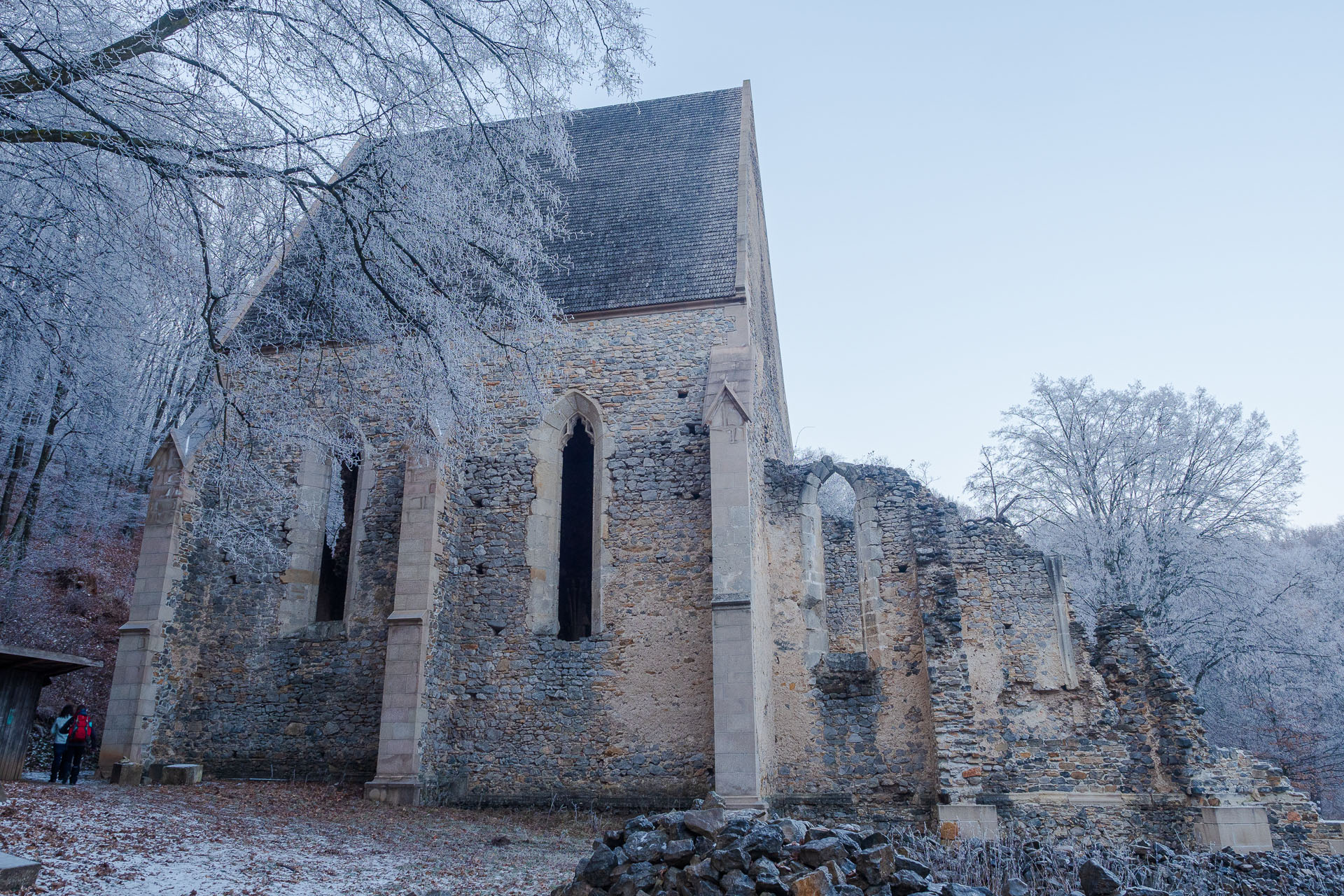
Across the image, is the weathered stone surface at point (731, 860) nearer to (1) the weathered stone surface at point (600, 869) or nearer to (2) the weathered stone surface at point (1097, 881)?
(1) the weathered stone surface at point (600, 869)

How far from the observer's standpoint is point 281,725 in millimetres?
12672

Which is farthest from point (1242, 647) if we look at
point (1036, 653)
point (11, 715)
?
point (11, 715)

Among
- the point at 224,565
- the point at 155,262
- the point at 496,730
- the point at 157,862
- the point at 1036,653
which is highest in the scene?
the point at 155,262

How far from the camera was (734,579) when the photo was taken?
11695 millimetres

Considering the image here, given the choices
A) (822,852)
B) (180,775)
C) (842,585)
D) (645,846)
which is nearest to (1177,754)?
(842,585)

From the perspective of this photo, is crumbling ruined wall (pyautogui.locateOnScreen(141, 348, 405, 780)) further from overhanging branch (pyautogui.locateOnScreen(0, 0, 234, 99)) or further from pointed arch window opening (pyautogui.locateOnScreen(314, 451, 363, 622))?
overhanging branch (pyautogui.locateOnScreen(0, 0, 234, 99))

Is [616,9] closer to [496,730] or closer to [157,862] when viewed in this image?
[157,862]

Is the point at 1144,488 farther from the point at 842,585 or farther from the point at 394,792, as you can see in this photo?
the point at 394,792

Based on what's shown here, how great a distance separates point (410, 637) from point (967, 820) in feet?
25.9

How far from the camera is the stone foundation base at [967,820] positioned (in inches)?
455

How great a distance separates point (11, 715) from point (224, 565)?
374cm

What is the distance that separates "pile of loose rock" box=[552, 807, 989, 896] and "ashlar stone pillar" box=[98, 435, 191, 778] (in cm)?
881

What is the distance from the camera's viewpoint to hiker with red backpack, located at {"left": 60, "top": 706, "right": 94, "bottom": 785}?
11438 mm

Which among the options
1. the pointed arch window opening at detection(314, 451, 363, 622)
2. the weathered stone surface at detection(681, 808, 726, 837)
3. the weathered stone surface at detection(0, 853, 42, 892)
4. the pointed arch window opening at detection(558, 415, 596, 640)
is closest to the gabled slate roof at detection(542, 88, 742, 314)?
the pointed arch window opening at detection(558, 415, 596, 640)
